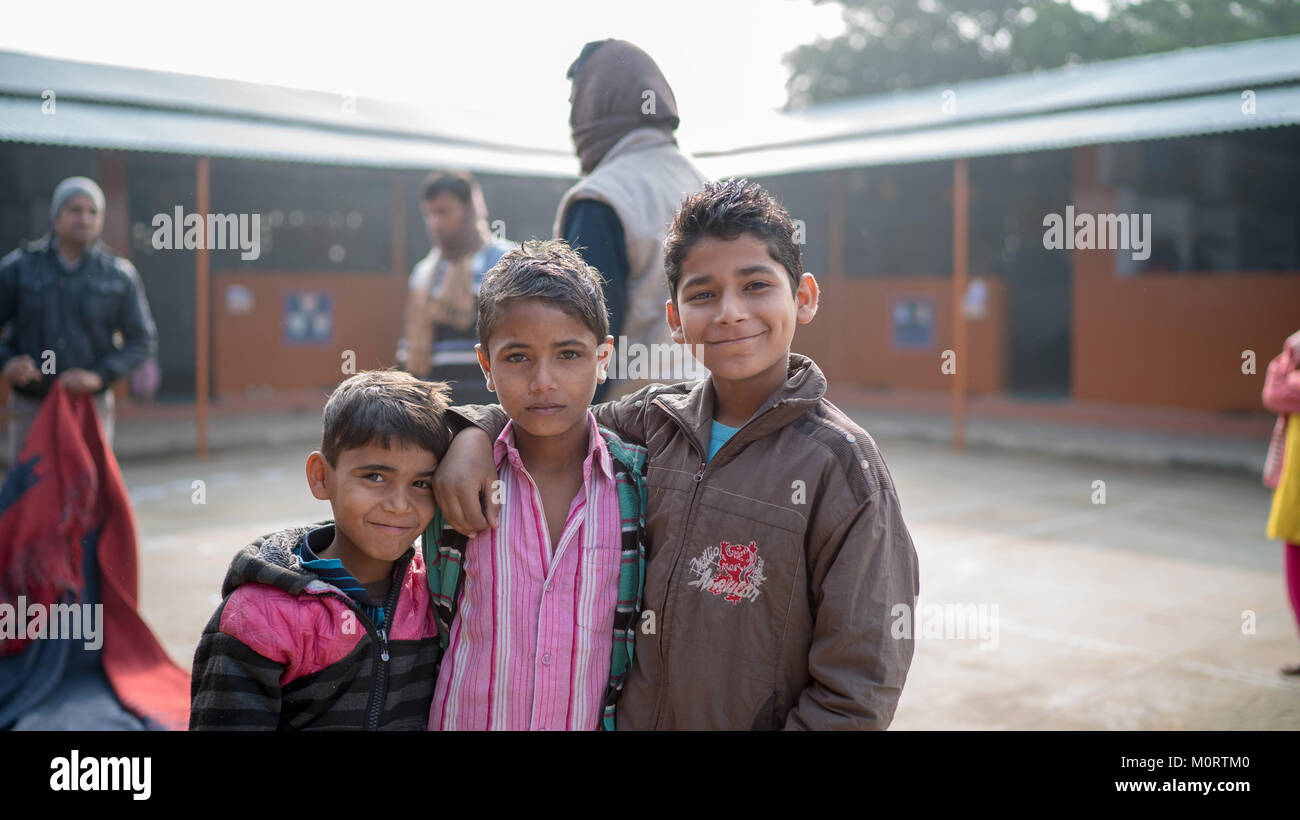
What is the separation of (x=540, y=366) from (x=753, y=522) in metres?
0.42

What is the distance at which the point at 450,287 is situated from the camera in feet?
15.1

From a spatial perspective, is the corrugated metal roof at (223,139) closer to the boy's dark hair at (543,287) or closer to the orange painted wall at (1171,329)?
the orange painted wall at (1171,329)

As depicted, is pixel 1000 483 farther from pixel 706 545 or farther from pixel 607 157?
pixel 706 545

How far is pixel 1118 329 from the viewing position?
11906mm

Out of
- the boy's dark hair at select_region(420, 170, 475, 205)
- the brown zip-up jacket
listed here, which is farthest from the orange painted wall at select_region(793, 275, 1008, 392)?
the brown zip-up jacket

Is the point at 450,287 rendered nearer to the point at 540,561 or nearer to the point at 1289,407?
the point at 540,561

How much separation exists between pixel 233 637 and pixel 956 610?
4.20 meters

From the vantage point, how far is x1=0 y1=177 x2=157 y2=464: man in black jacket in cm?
438

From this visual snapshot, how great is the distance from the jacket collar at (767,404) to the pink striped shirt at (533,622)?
17cm

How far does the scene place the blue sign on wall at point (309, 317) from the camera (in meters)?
13.4

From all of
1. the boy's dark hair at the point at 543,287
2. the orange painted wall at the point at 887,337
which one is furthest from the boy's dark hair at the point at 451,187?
the orange painted wall at the point at 887,337

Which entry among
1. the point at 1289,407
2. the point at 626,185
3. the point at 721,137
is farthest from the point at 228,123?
the point at 1289,407

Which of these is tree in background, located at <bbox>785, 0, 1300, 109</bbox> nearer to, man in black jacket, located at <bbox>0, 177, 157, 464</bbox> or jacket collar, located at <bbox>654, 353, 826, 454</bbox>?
man in black jacket, located at <bbox>0, 177, 157, 464</bbox>
